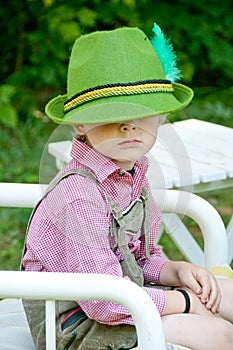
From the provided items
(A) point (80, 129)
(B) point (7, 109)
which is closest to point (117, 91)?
(A) point (80, 129)

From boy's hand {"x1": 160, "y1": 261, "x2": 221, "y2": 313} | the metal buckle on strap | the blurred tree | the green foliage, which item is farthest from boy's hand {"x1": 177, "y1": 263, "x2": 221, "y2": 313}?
the blurred tree

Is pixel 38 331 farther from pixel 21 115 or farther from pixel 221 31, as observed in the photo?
pixel 221 31

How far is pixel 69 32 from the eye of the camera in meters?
4.44

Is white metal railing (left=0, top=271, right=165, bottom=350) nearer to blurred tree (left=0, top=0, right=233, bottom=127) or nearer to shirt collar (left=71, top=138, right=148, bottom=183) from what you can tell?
shirt collar (left=71, top=138, right=148, bottom=183)

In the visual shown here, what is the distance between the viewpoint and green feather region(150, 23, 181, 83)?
1.67 m

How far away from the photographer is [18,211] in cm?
364

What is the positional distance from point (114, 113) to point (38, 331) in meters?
0.46

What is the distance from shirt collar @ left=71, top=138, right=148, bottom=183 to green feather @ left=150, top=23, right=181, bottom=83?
7.9 inches

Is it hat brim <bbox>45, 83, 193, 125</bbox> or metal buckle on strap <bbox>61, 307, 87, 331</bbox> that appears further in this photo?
metal buckle on strap <bbox>61, 307, 87, 331</bbox>

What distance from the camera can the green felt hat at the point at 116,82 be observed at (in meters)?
1.53

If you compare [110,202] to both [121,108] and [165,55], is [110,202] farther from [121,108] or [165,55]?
[165,55]

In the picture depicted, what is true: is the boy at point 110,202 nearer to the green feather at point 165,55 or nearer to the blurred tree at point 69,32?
the green feather at point 165,55

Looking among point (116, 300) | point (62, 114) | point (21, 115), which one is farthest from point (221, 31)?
point (116, 300)

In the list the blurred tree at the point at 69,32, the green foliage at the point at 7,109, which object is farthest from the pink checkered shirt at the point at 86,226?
the blurred tree at the point at 69,32
